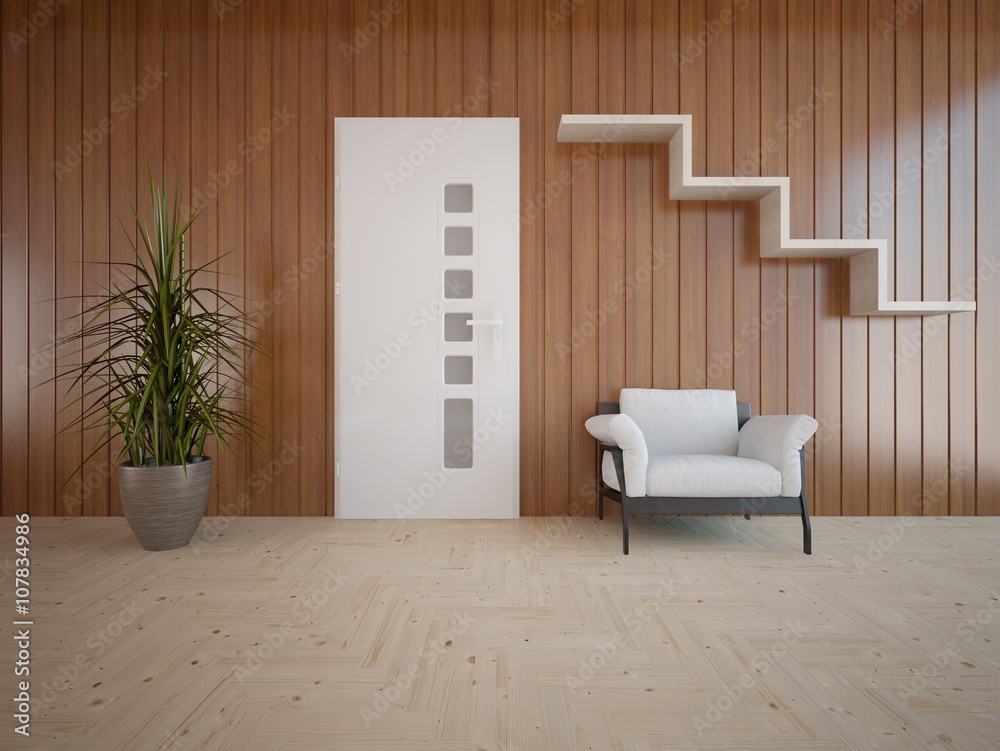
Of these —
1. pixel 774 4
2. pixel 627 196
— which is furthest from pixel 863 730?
pixel 774 4

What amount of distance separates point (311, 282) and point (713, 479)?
2477mm

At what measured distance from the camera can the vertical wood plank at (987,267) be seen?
10.7ft

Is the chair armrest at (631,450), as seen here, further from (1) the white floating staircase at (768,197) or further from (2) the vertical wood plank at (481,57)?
(2) the vertical wood plank at (481,57)

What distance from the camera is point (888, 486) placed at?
3.28 metres

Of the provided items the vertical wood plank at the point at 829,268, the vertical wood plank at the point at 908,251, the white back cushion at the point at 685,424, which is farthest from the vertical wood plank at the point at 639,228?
the vertical wood plank at the point at 908,251

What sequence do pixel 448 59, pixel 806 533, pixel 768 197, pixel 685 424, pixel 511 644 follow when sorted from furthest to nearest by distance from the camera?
pixel 448 59 → pixel 768 197 → pixel 685 424 → pixel 806 533 → pixel 511 644

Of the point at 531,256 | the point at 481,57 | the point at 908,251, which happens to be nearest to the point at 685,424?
the point at 531,256

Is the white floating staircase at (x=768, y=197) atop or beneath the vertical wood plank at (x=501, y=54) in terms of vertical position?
beneath

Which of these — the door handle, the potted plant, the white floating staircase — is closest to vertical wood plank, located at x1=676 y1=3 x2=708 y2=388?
the white floating staircase

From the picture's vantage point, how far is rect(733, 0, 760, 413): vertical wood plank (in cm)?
328

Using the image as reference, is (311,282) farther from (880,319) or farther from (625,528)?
(880,319)

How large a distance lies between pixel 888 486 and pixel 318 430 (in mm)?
3419

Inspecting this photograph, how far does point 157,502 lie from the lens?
2600 mm

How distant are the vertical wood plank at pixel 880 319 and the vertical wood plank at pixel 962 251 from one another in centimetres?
35
